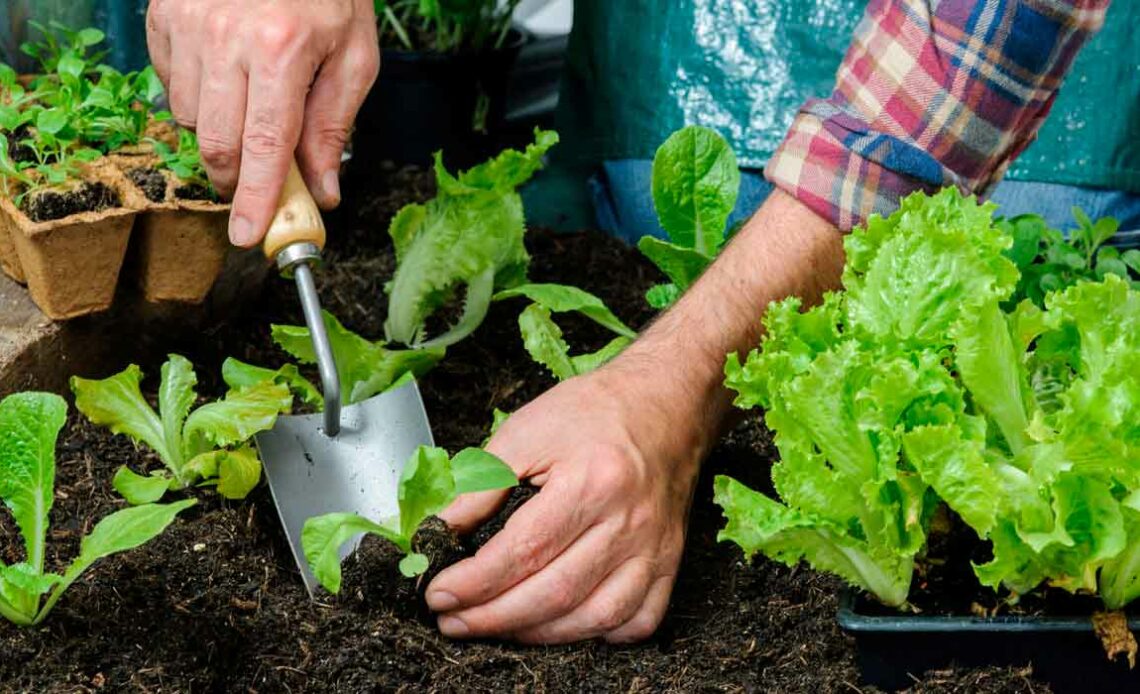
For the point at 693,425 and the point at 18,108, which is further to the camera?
the point at 18,108

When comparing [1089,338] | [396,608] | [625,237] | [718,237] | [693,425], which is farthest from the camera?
[625,237]

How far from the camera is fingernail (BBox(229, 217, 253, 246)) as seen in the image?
1.38 metres

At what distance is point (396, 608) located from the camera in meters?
1.31

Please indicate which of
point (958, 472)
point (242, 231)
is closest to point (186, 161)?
point (242, 231)

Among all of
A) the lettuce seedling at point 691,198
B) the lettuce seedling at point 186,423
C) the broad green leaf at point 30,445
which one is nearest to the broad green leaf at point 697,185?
the lettuce seedling at point 691,198

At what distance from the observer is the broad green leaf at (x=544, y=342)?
1.58 metres

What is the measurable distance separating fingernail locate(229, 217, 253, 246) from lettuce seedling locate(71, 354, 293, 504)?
155 millimetres

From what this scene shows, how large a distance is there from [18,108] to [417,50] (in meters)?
0.85

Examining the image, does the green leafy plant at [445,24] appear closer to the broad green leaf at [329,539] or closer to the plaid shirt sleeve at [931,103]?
the plaid shirt sleeve at [931,103]

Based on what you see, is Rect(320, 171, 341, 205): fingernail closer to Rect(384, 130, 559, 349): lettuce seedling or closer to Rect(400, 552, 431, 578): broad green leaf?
Rect(384, 130, 559, 349): lettuce seedling

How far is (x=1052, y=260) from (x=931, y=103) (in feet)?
1.05

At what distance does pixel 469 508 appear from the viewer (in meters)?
1.33

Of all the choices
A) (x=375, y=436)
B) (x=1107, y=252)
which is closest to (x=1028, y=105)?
(x=1107, y=252)

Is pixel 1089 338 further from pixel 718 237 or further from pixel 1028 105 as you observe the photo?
pixel 718 237
